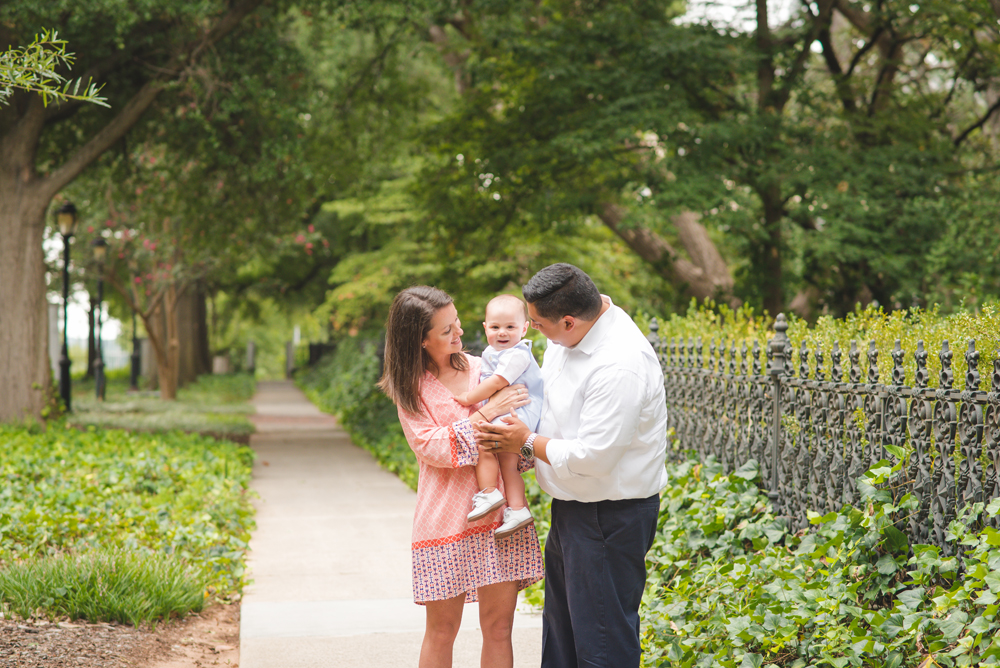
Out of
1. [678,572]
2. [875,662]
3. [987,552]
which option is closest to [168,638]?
[678,572]

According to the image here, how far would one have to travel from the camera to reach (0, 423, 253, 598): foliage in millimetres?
5805

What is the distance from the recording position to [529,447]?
9.59ft

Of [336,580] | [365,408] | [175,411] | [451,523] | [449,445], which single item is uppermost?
[449,445]

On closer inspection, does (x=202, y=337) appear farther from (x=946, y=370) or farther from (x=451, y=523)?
(x=946, y=370)

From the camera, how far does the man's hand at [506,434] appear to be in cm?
291

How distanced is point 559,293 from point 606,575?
978 mm

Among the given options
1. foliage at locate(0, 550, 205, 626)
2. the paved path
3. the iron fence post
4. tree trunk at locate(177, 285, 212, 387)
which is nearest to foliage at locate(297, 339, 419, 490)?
the paved path

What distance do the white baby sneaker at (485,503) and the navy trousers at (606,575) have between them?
25 cm

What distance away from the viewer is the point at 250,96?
12.4 meters

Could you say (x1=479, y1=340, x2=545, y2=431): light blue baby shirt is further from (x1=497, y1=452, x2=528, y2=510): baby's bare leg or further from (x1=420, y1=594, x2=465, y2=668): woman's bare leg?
Answer: (x1=420, y1=594, x2=465, y2=668): woman's bare leg

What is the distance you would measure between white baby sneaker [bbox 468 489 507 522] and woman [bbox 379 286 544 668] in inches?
3.5

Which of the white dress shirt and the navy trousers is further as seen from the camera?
the navy trousers

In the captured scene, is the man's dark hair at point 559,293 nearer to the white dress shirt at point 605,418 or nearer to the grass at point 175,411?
the white dress shirt at point 605,418

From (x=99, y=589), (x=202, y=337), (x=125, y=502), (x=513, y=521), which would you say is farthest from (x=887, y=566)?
(x=202, y=337)
